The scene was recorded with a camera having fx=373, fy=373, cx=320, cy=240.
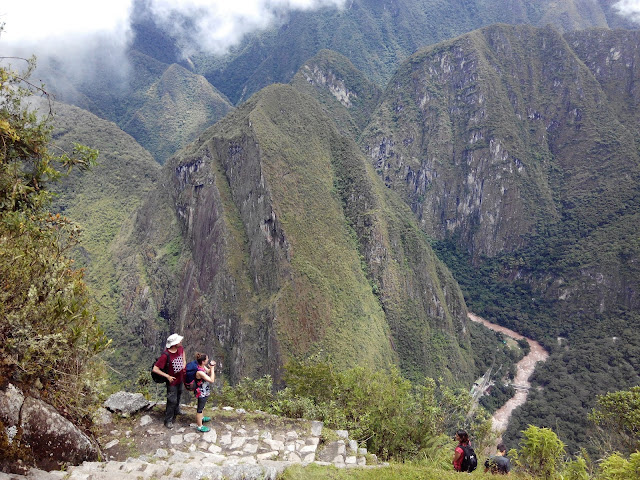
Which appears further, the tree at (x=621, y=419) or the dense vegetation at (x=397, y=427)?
the tree at (x=621, y=419)

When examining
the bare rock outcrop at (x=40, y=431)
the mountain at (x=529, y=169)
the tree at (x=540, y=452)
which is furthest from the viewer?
the mountain at (x=529, y=169)

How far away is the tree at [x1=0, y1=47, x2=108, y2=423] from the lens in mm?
5902

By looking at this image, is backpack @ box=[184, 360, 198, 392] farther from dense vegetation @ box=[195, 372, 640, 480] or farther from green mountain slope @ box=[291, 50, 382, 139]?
green mountain slope @ box=[291, 50, 382, 139]

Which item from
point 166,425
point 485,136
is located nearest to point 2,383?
point 166,425

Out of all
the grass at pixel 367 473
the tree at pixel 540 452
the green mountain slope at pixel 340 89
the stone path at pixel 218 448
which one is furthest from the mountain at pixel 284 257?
the green mountain slope at pixel 340 89

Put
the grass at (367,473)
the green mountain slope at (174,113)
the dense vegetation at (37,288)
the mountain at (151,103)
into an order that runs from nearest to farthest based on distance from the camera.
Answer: the dense vegetation at (37,288) → the grass at (367,473) → the green mountain slope at (174,113) → the mountain at (151,103)

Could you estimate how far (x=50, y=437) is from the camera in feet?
20.0

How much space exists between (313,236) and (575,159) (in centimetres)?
11263

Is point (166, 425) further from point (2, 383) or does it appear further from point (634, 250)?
point (634, 250)

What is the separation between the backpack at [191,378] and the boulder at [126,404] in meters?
1.35

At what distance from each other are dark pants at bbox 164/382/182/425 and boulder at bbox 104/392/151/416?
74 cm

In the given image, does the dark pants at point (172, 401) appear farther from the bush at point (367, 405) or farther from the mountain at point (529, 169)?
the mountain at point (529, 169)

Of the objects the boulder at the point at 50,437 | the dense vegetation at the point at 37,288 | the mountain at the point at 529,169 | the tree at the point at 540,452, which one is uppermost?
the mountain at the point at 529,169

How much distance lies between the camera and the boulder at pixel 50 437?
227 inches
